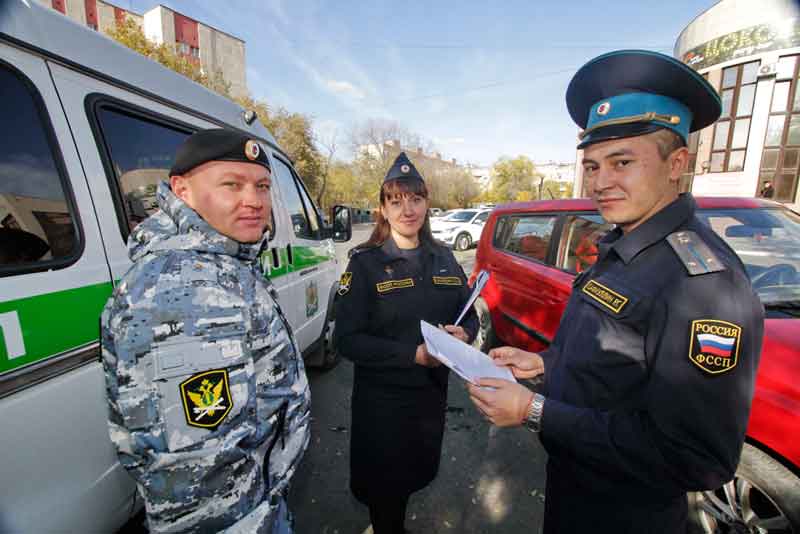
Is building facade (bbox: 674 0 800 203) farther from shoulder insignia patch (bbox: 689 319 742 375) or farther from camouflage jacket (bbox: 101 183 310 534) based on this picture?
camouflage jacket (bbox: 101 183 310 534)

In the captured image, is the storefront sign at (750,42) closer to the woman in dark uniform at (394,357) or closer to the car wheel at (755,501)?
the car wheel at (755,501)

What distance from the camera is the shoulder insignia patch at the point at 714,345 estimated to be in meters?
0.82

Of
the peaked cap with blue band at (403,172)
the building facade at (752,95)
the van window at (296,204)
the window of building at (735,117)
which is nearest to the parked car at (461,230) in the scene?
the van window at (296,204)

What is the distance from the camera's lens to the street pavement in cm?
215

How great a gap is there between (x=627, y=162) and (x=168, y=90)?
2.22 m

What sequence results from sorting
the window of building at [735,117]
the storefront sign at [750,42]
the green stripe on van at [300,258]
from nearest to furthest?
the green stripe on van at [300,258] → the storefront sign at [750,42] → the window of building at [735,117]

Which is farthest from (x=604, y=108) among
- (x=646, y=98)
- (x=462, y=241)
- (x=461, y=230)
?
(x=462, y=241)

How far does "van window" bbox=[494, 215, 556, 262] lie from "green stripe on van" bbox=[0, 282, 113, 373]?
10.9 ft

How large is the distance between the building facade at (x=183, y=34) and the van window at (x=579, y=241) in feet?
83.5

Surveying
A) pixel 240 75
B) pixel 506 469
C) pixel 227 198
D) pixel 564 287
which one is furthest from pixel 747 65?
pixel 240 75

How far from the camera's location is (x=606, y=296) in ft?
3.46

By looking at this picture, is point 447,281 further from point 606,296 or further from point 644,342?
point 644,342

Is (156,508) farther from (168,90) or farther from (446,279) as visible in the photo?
(168,90)

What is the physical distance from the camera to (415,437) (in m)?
1.76
